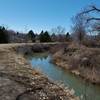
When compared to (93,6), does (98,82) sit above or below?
below

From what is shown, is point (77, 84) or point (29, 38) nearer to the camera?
point (77, 84)

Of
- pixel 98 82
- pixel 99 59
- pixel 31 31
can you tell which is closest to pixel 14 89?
pixel 98 82

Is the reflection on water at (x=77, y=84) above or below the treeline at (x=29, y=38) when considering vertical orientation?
below

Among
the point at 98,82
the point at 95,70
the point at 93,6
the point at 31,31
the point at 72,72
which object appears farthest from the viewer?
the point at 31,31

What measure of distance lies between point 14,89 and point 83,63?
12.5 metres

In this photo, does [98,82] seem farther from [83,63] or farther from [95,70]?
[83,63]

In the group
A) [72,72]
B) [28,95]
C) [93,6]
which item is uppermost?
[93,6]

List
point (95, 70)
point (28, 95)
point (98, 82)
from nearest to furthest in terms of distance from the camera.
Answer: point (28, 95), point (98, 82), point (95, 70)

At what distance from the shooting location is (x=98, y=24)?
25281mm

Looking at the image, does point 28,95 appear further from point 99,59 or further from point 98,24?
point 98,24

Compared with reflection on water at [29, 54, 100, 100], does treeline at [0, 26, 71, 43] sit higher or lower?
higher

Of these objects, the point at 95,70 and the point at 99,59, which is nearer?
the point at 95,70

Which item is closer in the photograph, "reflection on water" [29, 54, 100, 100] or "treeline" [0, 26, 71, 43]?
"reflection on water" [29, 54, 100, 100]

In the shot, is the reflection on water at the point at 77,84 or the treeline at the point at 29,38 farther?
the treeline at the point at 29,38
